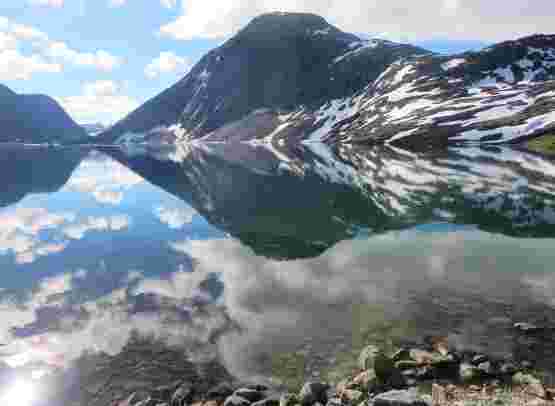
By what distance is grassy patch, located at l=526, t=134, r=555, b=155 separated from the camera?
4427 inches

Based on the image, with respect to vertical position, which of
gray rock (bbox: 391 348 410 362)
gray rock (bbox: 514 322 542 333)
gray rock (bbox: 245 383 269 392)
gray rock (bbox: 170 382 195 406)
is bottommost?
gray rock (bbox: 170 382 195 406)

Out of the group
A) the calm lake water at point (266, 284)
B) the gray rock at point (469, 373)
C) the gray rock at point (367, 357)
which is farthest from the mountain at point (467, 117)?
the gray rock at point (367, 357)

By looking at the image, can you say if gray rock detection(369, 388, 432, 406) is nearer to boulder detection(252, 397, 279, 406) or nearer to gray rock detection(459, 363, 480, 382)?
gray rock detection(459, 363, 480, 382)

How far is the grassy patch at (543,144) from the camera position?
112m

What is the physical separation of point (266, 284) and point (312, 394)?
13.4 m

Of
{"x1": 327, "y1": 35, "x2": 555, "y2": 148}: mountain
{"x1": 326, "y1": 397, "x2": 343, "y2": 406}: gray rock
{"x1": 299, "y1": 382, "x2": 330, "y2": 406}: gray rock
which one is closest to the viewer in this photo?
{"x1": 326, "y1": 397, "x2": 343, "y2": 406}: gray rock

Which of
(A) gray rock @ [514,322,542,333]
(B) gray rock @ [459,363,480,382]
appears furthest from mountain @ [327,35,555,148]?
(B) gray rock @ [459,363,480,382]

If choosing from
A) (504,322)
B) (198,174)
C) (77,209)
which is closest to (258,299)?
(504,322)

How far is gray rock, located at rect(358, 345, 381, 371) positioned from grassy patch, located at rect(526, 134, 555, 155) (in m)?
110

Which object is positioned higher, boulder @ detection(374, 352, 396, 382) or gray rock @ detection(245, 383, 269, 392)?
boulder @ detection(374, 352, 396, 382)

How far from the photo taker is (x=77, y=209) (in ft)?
211

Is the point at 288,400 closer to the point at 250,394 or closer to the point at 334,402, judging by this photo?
the point at 250,394

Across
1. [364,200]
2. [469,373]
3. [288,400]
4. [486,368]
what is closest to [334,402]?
[288,400]

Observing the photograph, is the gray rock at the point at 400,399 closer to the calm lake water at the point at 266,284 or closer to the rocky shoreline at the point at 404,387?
the rocky shoreline at the point at 404,387
